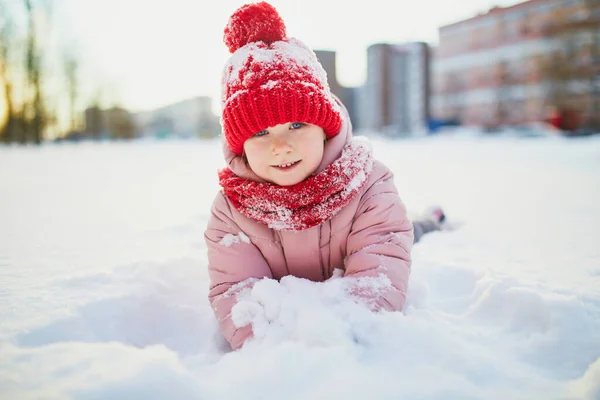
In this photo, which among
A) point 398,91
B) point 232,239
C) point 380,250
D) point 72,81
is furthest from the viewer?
point 398,91

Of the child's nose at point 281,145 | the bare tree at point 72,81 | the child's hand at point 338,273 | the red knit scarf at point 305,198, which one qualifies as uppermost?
the bare tree at point 72,81

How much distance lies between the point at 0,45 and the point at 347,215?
19.7m

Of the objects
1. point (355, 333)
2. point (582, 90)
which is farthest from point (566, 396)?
point (582, 90)

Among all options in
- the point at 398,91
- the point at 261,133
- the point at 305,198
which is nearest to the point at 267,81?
the point at 261,133

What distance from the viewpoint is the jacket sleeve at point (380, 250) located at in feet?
4.07

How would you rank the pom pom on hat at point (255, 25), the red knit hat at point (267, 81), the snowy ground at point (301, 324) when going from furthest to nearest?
the pom pom on hat at point (255, 25) → the red knit hat at point (267, 81) → the snowy ground at point (301, 324)

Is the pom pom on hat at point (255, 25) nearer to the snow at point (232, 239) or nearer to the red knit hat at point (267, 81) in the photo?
the red knit hat at point (267, 81)

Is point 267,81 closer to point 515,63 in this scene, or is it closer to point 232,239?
point 232,239

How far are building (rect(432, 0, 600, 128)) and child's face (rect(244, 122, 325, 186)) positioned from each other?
2073 cm

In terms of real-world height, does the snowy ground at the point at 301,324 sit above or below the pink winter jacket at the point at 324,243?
below

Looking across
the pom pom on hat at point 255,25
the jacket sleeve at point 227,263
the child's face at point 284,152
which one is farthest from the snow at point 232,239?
the pom pom on hat at point 255,25

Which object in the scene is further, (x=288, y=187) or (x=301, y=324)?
(x=288, y=187)

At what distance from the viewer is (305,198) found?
1.37 metres

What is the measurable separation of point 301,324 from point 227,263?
1.43ft
